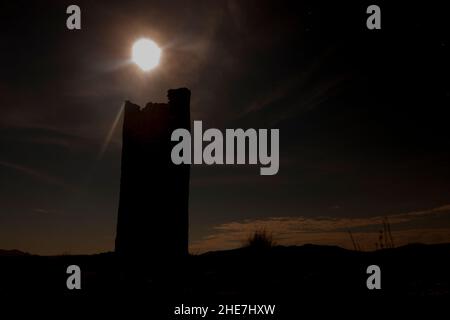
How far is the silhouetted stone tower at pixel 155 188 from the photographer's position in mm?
8234

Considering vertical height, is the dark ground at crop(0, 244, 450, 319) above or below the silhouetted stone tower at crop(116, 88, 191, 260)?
below

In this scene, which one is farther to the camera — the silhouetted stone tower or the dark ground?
the silhouetted stone tower

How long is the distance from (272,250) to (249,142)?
7.43ft

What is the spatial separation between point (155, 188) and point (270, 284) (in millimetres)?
4502

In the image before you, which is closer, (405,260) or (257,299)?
(257,299)

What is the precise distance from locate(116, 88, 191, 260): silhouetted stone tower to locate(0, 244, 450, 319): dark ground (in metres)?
2.05

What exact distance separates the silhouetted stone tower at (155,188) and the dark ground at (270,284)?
2.05 metres

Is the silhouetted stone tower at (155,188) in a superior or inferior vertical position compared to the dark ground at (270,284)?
superior

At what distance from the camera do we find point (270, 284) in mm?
4215

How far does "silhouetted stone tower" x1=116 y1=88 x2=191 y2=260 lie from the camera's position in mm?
8234

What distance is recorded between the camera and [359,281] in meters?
3.90
